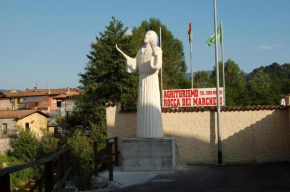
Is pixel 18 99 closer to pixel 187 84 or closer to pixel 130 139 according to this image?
pixel 187 84

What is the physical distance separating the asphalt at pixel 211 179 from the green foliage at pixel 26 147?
18597 millimetres

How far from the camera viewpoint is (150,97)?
11141 mm

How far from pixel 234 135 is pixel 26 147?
22.0 m

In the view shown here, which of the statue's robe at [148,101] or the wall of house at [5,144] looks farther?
the wall of house at [5,144]

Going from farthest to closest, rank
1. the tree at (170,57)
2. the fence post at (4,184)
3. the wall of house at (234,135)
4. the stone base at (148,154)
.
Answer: the tree at (170,57) < the wall of house at (234,135) < the stone base at (148,154) < the fence post at (4,184)

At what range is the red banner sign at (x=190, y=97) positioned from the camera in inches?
530

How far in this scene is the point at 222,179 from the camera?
30.5 feet

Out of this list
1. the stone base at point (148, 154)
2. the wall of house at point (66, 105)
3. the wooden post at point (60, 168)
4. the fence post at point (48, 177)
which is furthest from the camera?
the wall of house at point (66, 105)

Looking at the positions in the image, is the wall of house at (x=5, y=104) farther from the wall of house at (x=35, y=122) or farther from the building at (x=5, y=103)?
the wall of house at (x=35, y=122)

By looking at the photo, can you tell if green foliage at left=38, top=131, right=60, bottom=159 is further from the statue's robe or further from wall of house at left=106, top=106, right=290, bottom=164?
the statue's robe

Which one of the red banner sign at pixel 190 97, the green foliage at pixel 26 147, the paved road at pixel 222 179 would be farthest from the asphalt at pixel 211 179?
the green foliage at pixel 26 147

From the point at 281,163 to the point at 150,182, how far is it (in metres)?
5.48

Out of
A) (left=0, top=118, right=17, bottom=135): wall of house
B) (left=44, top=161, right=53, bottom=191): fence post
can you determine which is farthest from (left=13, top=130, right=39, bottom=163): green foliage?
(left=44, top=161, right=53, bottom=191): fence post

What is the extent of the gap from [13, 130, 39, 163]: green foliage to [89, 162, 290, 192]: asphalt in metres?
18.6
